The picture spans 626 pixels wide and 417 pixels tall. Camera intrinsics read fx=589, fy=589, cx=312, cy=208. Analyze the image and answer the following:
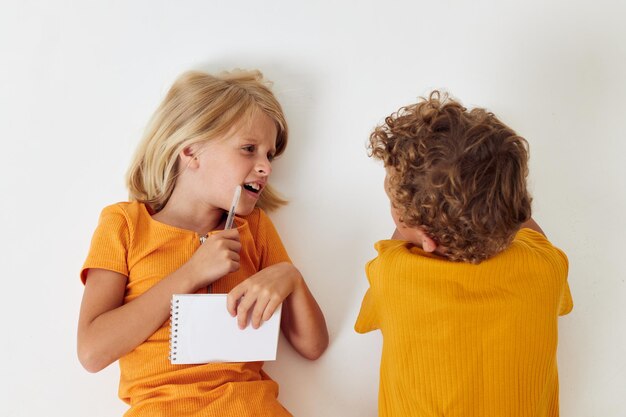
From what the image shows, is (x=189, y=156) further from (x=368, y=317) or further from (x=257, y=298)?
(x=368, y=317)

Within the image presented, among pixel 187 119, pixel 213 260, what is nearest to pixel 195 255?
pixel 213 260

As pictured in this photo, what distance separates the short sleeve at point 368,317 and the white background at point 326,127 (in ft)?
0.31

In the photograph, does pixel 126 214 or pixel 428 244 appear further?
pixel 126 214

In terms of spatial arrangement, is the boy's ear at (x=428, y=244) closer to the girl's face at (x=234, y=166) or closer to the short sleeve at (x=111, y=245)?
the girl's face at (x=234, y=166)

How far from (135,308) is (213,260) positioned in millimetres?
160

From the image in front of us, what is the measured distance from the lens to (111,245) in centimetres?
108

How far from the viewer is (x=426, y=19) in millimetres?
1348

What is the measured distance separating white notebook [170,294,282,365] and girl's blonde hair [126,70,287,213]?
0.30m

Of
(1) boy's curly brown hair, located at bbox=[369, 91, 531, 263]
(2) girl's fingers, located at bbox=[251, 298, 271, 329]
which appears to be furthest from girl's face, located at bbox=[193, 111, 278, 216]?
(1) boy's curly brown hair, located at bbox=[369, 91, 531, 263]

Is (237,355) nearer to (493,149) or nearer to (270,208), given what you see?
(270,208)

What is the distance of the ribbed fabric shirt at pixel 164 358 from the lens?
3.29 ft

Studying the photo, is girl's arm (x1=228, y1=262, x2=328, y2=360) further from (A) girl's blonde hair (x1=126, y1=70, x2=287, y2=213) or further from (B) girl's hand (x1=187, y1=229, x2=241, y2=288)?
(A) girl's blonde hair (x1=126, y1=70, x2=287, y2=213)

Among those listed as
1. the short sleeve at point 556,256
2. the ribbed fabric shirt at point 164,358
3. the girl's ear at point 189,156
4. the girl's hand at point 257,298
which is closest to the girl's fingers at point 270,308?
the girl's hand at point 257,298

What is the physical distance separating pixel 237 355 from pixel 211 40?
0.71 metres
